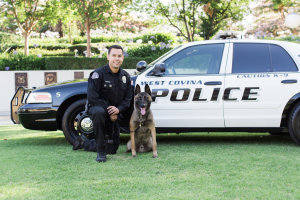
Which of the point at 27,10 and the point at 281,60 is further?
the point at 27,10

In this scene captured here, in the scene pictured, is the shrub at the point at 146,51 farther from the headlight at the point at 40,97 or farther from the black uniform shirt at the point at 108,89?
the black uniform shirt at the point at 108,89

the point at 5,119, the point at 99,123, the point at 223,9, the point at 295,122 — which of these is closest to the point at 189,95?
the point at 99,123

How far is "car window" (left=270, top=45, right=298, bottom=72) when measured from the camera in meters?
5.76

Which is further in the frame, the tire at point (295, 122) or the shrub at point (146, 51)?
the shrub at point (146, 51)

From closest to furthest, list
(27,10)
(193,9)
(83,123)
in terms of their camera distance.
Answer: (83,123), (193,9), (27,10)

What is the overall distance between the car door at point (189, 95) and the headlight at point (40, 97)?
4.65 feet

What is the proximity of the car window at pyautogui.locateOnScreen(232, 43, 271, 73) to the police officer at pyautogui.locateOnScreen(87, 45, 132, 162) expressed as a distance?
1726 millimetres

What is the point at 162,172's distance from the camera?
4.36 meters

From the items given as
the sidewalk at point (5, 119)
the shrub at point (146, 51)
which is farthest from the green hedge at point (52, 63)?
the sidewalk at point (5, 119)

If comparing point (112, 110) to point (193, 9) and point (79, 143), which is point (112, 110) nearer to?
point (79, 143)

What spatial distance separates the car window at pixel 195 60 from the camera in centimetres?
592

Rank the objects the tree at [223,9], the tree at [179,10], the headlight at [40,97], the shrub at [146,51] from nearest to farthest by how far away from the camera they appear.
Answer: the headlight at [40,97], the tree at [223,9], the tree at [179,10], the shrub at [146,51]

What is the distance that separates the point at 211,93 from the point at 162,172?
71.5 inches

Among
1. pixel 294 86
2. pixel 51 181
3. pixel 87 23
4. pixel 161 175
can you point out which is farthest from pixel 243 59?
pixel 87 23
